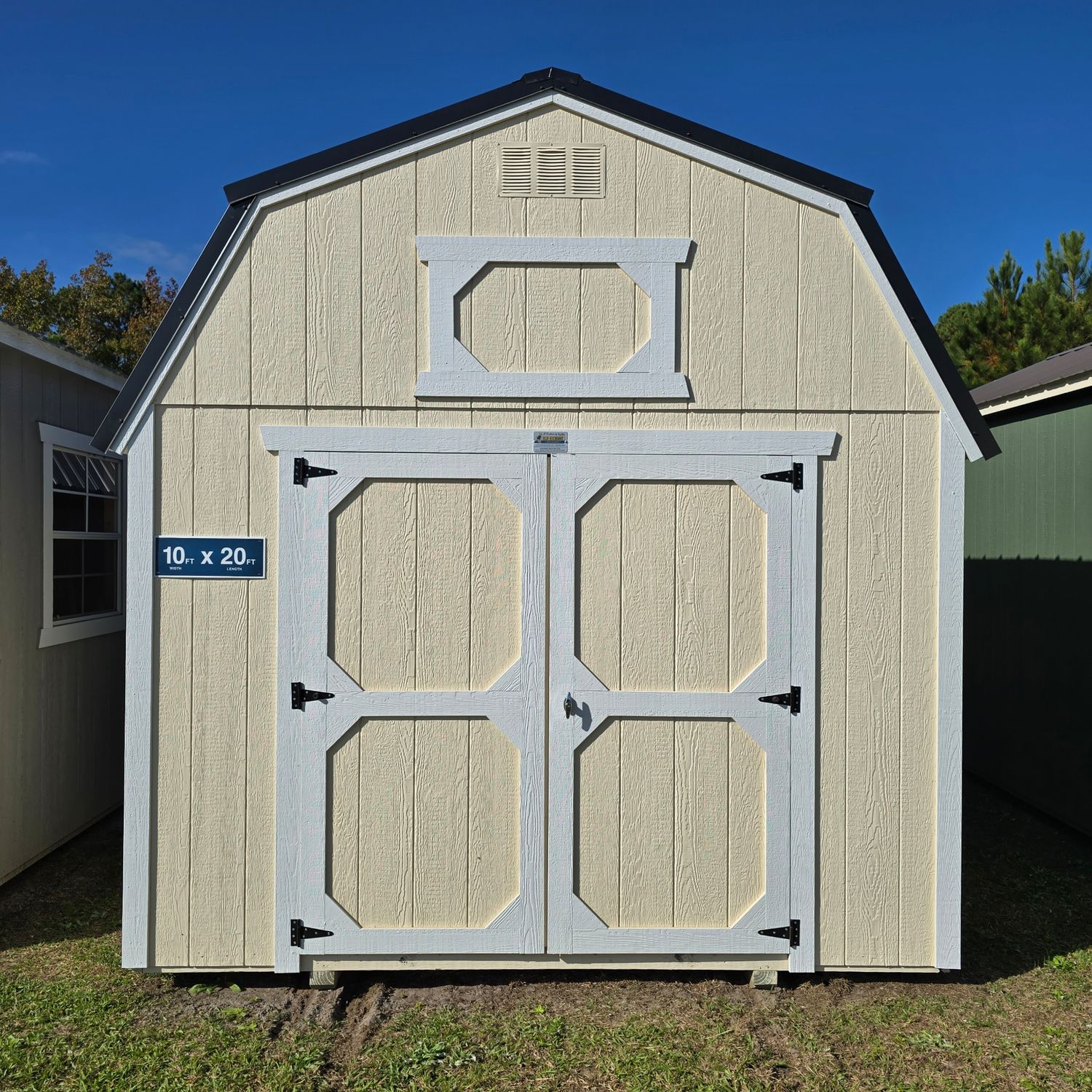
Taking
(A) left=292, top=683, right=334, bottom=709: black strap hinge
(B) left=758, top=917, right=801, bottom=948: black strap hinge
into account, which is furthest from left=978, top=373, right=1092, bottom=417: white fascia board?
(A) left=292, top=683, right=334, bottom=709: black strap hinge

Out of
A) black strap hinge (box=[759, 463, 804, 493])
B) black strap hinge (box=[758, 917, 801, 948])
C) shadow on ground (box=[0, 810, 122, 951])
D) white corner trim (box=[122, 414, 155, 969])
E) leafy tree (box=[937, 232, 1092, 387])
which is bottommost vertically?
shadow on ground (box=[0, 810, 122, 951])

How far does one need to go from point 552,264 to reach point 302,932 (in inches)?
125

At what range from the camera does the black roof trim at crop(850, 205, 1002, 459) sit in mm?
3848

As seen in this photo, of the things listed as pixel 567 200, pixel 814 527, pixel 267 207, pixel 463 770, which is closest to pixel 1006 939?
pixel 814 527

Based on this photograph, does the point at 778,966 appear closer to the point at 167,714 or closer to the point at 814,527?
the point at 814,527

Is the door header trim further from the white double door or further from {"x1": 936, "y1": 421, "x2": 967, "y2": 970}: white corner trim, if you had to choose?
{"x1": 936, "y1": 421, "x2": 967, "y2": 970}: white corner trim

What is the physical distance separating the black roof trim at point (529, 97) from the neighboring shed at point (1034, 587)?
10.3ft

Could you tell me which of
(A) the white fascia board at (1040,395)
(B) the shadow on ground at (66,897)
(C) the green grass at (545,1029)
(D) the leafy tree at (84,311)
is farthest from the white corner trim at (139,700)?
(D) the leafy tree at (84,311)

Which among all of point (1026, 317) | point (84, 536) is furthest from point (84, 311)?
point (1026, 317)

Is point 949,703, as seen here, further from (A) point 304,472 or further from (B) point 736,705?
(A) point 304,472

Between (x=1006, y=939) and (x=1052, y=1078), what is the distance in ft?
4.16

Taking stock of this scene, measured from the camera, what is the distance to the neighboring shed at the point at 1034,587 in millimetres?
5977

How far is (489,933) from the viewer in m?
3.82

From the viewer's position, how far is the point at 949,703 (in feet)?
12.7
